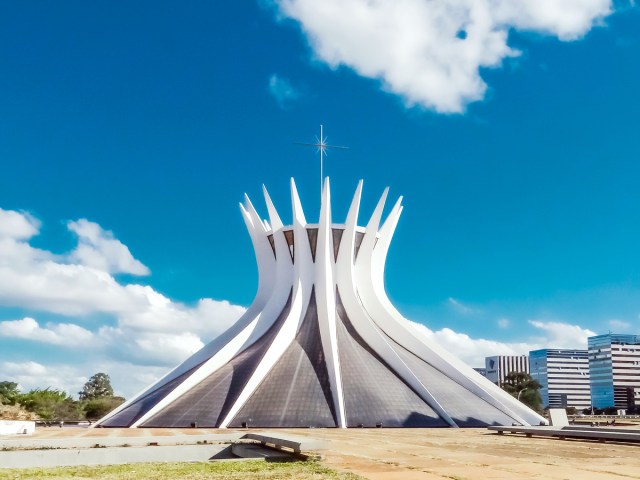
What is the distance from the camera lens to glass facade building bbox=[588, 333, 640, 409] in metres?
133

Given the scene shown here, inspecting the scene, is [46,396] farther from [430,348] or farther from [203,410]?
[430,348]

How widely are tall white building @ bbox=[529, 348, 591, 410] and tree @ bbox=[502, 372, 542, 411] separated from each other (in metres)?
88.2

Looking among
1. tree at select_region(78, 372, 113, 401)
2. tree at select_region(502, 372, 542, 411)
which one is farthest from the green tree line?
tree at select_region(502, 372, 542, 411)

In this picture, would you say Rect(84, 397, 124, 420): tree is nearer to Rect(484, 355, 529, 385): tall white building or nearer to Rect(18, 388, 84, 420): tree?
Rect(18, 388, 84, 420): tree

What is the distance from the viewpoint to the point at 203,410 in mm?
29672

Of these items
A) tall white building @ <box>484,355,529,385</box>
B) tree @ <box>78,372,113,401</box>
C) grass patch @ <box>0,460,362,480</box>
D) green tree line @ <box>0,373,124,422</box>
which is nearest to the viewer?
grass patch @ <box>0,460,362,480</box>

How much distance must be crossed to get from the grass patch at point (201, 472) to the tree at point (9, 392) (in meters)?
48.8

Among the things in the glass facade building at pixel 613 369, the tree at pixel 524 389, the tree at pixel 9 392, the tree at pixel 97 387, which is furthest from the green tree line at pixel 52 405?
the glass facade building at pixel 613 369

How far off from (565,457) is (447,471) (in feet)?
12.3

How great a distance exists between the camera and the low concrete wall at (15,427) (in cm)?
2295

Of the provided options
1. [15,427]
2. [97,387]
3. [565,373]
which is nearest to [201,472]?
[15,427]

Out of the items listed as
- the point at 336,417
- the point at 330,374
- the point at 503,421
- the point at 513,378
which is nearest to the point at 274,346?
the point at 330,374

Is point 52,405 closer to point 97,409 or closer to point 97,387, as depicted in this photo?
point 97,409

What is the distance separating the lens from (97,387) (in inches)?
3457
